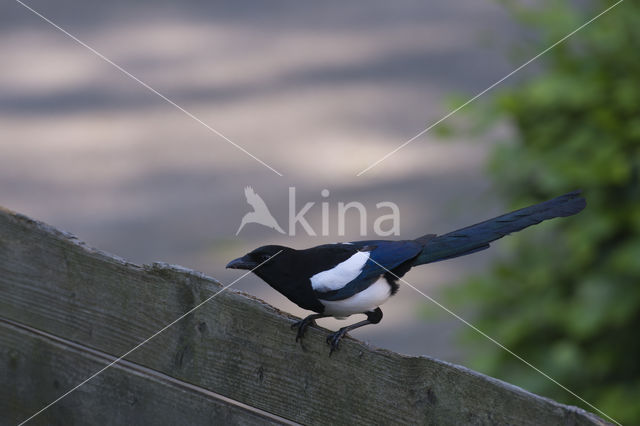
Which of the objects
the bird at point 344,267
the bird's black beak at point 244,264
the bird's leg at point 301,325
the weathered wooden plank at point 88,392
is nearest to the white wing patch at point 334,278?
the bird at point 344,267

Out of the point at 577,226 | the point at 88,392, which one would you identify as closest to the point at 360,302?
the point at 88,392

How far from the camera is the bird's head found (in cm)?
198

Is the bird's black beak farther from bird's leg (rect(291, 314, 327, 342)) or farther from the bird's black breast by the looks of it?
bird's leg (rect(291, 314, 327, 342))

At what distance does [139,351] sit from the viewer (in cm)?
166

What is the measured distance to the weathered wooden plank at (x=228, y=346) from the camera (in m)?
1.34

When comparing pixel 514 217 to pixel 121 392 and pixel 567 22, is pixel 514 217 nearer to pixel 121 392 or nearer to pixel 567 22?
pixel 121 392

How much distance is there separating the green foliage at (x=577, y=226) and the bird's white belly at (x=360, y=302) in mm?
971

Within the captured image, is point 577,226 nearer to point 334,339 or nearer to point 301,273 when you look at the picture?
point 301,273

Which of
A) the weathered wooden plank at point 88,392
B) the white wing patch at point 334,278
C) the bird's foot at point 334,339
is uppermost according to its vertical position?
the white wing patch at point 334,278

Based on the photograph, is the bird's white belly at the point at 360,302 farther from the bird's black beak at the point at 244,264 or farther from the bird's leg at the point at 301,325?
the bird's leg at the point at 301,325

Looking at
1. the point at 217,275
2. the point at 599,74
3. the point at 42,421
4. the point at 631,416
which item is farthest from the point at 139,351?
the point at 217,275

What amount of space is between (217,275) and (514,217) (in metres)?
3.06

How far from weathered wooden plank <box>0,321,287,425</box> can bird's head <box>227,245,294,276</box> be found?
415 mm

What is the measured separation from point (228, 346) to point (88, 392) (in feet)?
1.01
